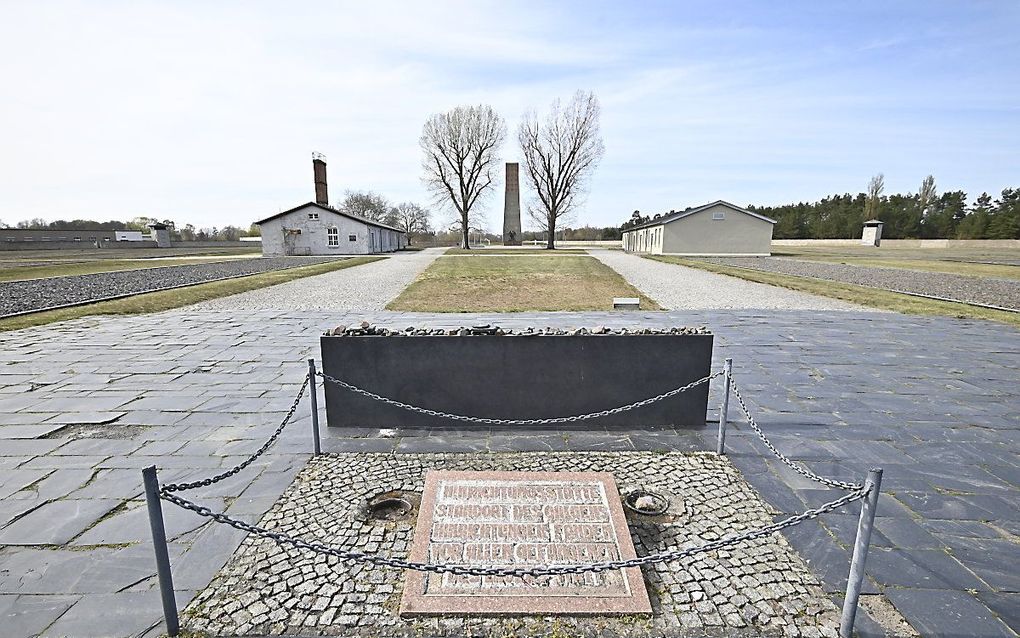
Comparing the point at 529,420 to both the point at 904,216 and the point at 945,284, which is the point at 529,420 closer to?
the point at 945,284

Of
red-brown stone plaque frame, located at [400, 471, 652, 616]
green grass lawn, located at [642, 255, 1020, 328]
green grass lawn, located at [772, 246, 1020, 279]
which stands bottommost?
red-brown stone plaque frame, located at [400, 471, 652, 616]

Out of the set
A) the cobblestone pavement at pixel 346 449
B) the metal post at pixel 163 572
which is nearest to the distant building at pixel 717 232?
the cobblestone pavement at pixel 346 449

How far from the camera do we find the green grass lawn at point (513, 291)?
12648 millimetres

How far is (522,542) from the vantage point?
2838 millimetres

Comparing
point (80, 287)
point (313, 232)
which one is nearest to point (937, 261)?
point (80, 287)

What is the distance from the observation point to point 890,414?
16.9 ft

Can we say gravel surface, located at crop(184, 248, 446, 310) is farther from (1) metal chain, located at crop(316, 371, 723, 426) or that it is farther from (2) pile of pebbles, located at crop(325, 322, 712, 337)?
(1) metal chain, located at crop(316, 371, 723, 426)

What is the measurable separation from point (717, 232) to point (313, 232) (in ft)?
120

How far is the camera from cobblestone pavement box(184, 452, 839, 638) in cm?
236

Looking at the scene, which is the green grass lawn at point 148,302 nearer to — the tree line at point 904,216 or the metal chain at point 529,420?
the metal chain at point 529,420

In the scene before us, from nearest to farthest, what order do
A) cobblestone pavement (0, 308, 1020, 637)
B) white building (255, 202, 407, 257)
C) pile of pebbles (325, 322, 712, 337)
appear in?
1. cobblestone pavement (0, 308, 1020, 637)
2. pile of pebbles (325, 322, 712, 337)
3. white building (255, 202, 407, 257)

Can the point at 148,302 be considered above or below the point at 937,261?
below

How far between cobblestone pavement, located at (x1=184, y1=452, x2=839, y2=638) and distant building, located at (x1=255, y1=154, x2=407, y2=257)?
42.4m

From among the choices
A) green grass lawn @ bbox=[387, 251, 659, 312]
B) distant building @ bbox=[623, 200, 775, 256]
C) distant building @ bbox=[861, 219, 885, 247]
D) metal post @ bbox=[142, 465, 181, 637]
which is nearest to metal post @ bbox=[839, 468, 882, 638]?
metal post @ bbox=[142, 465, 181, 637]
